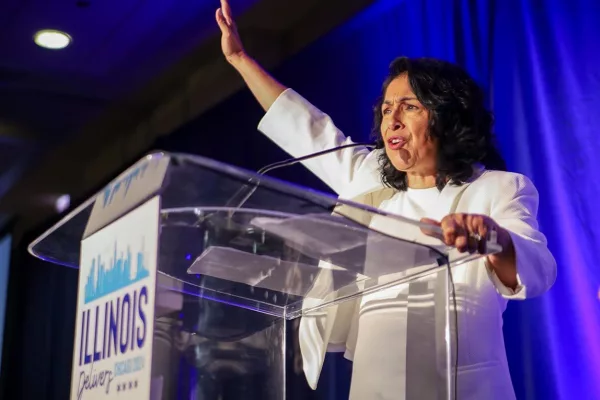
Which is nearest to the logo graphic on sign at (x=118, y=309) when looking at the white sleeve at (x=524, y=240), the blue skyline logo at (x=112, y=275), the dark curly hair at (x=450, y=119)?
the blue skyline logo at (x=112, y=275)

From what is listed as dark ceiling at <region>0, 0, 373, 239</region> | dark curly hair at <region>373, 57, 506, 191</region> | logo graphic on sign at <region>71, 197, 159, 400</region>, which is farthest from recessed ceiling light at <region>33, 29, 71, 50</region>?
logo graphic on sign at <region>71, 197, 159, 400</region>

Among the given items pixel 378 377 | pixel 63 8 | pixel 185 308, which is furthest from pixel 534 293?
pixel 63 8

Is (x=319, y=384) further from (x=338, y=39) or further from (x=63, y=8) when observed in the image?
(x=63, y=8)

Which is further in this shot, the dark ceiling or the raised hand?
the dark ceiling

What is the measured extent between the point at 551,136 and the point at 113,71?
8.71 ft

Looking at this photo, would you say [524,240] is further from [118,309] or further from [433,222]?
[118,309]

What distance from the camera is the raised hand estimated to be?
1779 millimetres

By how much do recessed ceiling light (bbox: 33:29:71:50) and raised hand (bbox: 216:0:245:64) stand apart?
210 centimetres

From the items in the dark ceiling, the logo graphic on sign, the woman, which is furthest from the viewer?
the dark ceiling

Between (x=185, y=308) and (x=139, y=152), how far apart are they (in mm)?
3672

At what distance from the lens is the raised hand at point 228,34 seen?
178 centimetres

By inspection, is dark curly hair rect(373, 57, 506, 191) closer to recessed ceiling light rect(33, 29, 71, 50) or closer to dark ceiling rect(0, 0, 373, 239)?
dark ceiling rect(0, 0, 373, 239)

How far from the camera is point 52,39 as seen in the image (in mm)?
3713

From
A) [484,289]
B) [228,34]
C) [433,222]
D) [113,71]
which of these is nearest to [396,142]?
[484,289]
